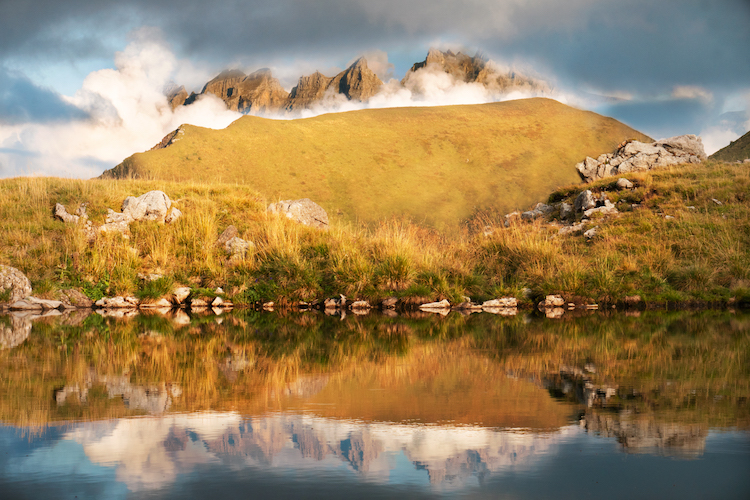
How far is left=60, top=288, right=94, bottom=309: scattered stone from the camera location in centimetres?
1180

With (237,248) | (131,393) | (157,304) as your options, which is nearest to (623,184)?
(237,248)

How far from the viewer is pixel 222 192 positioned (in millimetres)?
19391

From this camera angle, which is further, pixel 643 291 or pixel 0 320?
pixel 643 291

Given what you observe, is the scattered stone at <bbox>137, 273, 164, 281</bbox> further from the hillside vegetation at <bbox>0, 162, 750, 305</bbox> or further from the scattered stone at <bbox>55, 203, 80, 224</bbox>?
the scattered stone at <bbox>55, 203, 80, 224</bbox>

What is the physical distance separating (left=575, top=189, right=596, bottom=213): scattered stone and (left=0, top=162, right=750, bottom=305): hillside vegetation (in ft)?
15.8

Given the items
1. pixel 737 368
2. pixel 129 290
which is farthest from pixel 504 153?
pixel 737 368

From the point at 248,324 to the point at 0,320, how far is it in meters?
4.10

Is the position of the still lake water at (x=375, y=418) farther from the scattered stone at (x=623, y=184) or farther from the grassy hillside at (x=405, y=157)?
the grassy hillside at (x=405, y=157)

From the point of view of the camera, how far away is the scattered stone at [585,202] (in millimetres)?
21359

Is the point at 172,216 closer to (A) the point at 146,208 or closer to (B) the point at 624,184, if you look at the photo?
(A) the point at 146,208

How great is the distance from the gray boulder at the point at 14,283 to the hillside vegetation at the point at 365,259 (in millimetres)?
276

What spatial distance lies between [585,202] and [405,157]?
33.9m

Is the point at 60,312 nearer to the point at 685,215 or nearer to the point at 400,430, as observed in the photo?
the point at 400,430

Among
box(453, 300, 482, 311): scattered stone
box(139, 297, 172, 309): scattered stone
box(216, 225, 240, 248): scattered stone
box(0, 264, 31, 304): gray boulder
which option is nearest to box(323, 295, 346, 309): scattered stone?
box(453, 300, 482, 311): scattered stone
